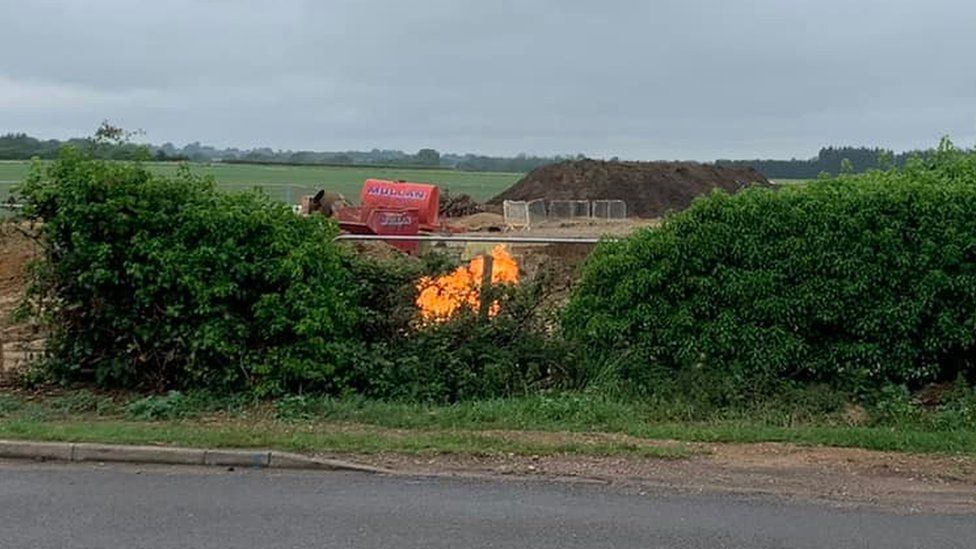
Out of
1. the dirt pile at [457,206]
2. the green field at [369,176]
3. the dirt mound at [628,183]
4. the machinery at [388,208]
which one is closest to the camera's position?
the machinery at [388,208]

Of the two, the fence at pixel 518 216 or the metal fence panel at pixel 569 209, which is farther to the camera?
the metal fence panel at pixel 569 209

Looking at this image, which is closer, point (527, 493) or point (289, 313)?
point (527, 493)

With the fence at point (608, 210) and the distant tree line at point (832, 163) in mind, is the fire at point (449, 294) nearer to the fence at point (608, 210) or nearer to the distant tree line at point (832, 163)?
the distant tree line at point (832, 163)

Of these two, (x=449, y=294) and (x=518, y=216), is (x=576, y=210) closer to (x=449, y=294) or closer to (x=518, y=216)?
(x=518, y=216)

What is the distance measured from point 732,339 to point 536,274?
232 cm

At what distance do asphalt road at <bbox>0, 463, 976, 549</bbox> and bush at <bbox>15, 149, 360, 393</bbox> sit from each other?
285cm

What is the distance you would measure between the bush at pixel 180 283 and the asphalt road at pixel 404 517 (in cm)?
285

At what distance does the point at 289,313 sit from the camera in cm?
1027

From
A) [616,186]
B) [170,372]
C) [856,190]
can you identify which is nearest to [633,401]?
[856,190]

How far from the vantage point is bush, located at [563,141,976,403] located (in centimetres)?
997

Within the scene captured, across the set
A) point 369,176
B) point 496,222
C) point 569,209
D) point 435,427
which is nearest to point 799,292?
point 435,427

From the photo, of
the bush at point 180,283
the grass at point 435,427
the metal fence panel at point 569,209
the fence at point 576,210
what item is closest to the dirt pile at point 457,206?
the fence at point 576,210

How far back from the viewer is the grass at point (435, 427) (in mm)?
8234

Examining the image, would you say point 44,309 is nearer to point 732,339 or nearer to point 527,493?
point 527,493
